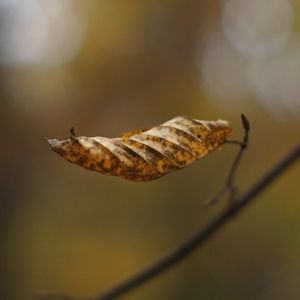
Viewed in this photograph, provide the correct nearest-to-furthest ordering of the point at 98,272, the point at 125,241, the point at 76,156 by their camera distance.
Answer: the point at 76,156 → the point at 98,272 → the point at 125,241

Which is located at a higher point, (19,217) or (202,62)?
(202,62)

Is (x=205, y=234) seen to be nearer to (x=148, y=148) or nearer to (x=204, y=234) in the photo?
(x=204, y=234)

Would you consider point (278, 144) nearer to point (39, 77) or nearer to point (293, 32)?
point (293, 32)

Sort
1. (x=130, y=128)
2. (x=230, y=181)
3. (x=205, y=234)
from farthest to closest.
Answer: (x=130, y=128) < (x=230, y=181) < (x=205, y=234)

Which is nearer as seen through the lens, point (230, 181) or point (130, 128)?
point (230, 181)

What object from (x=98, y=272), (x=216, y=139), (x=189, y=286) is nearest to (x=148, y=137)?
(x=216, y=139)

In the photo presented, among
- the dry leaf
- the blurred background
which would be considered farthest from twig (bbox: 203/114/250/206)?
the blurred background

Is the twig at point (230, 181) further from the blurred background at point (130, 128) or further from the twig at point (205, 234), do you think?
the blurred background at point (130, 128)

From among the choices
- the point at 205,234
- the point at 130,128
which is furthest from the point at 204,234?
the point at 130,128
